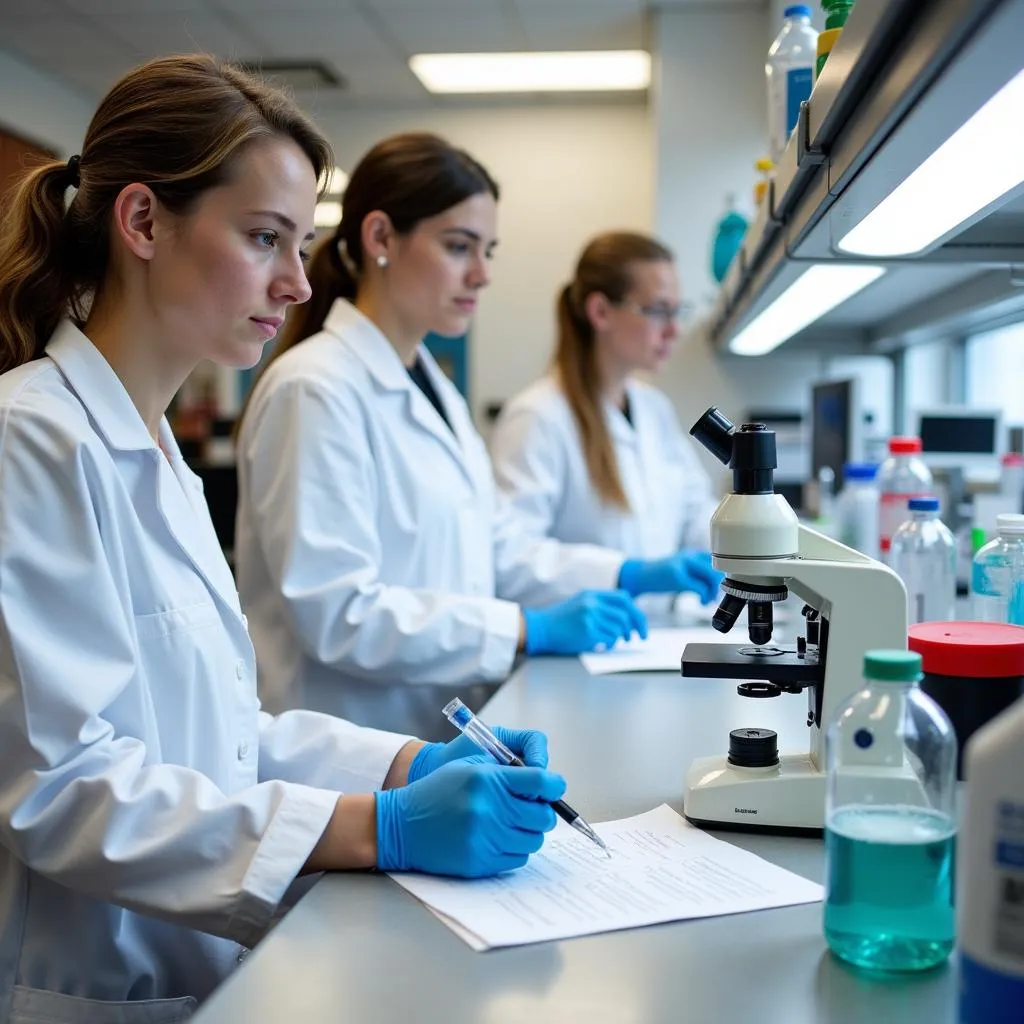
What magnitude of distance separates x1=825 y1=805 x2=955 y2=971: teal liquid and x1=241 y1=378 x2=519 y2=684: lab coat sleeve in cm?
108

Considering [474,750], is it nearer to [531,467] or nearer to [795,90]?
[795,90]

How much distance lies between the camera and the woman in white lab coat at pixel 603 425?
289 centimetres

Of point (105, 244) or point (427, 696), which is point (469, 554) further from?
point (105, 244)

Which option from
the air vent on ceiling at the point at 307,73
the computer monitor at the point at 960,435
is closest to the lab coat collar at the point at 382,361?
the computer monitor at the point at 960,435

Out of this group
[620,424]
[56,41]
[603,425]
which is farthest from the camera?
[56,41]

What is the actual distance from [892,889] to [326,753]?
2.35ft

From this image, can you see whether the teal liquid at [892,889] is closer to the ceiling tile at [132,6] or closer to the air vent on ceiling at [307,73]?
the ceiling tile at [132,6]

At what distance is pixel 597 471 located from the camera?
9.55 feet

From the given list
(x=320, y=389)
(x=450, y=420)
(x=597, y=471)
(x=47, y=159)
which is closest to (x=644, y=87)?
(x=597, y=471)

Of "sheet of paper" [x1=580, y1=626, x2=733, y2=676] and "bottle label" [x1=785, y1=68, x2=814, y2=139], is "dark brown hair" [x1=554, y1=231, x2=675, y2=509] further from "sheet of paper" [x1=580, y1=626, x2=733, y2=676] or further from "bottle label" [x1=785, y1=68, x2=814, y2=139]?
"bottle label" [x1=785, y1=68, x2=814, y2=139]

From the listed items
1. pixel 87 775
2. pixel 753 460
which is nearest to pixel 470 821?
pixel 87 775

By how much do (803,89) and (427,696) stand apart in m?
1.18

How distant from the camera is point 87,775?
0.96 meters

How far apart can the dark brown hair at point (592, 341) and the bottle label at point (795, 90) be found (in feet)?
4.24
